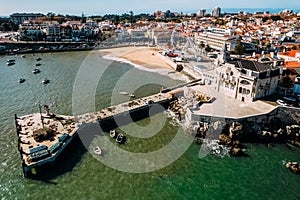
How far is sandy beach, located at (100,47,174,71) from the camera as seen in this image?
6731 centimetres

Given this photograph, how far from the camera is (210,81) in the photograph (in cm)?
4312

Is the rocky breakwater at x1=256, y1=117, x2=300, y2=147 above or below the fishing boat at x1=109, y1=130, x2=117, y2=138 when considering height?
above

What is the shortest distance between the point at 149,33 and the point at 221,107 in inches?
3126

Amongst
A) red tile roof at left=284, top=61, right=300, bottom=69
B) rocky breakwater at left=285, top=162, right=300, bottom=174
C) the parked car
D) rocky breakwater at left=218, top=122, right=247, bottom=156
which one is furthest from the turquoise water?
red tile roof at left=284, top=61, right=300, bottom=69

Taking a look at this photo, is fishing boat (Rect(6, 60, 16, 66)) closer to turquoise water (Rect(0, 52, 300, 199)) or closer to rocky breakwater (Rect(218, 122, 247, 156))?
turquoise water (Rect(0, 52, 300, 199))

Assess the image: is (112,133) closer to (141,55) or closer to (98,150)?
(98,150)

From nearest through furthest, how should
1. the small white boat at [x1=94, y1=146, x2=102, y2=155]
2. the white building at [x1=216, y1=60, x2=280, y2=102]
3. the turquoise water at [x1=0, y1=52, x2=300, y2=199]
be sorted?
the turquoise water at [x1=0, y1=52, x2=300, y2=199]
the small white boat at [x1=94, y1=146, x2=102, y2=155]
the white building at [x1=216, y1=60, x2=280, y2=102]

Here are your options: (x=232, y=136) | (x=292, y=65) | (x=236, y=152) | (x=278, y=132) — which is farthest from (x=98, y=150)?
(x=292, y=65)

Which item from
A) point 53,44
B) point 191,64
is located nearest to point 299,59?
point 191,64

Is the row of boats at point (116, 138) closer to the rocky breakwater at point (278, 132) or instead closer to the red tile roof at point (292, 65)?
the rocky breakwater at point (278, 132)

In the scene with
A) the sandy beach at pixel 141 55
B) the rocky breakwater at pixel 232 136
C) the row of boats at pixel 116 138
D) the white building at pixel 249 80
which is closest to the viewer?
the row of boats at pixel 116 138

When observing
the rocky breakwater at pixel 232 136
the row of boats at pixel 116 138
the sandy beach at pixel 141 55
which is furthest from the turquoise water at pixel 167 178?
the sandy beach at pixel 141 55

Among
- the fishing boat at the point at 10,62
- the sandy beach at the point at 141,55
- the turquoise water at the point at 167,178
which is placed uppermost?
the sandy beach at the point at 141,55

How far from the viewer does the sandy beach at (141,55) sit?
221ft
